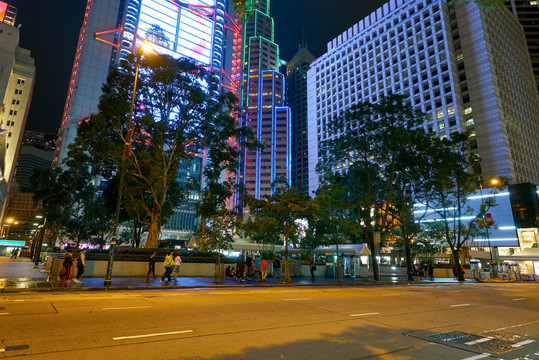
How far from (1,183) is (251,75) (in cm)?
13283

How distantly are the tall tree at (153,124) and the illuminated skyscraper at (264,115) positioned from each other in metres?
118

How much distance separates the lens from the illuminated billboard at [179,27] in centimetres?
10512

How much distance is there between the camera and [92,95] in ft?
333

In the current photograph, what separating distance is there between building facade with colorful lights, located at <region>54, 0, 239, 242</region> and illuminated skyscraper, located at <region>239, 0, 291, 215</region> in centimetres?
4070

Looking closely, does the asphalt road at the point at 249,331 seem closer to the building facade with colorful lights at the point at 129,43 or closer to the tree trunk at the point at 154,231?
the tree trunk at the point at 154,231

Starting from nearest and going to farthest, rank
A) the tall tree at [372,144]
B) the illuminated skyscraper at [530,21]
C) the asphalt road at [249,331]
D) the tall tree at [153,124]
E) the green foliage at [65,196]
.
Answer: the asphalt road at [249,331] < the tall tree at [153,124] < the tall tree at [372,144] < the green foliage at [65,196] < the illuminated skyscraper at [530,21]

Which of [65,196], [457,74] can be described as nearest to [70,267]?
[65,196]

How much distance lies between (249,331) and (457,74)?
88.7 m

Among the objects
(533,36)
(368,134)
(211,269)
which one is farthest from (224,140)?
(533,36)

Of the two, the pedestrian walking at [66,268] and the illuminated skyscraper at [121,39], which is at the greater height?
the illuminated skyscraper at [121,39]

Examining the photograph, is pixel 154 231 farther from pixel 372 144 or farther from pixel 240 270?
pixel 372 144

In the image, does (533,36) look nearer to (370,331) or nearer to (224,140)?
(224,140)

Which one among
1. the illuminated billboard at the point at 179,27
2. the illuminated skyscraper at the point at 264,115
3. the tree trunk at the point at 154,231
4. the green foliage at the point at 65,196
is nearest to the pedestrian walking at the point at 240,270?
the tree trunk at the point at 154,231

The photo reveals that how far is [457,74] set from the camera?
251 ft
